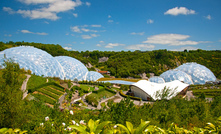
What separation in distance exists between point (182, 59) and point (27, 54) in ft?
260

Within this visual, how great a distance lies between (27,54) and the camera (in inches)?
1323

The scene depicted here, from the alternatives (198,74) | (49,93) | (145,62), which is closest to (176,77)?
(198,74)

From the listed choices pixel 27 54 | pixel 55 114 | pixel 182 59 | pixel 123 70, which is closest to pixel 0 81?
pixel 55 114

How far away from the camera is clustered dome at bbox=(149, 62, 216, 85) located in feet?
154

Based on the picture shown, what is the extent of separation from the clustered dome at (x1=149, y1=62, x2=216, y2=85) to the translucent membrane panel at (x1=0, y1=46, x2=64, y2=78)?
30.9m

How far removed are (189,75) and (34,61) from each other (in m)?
51.7

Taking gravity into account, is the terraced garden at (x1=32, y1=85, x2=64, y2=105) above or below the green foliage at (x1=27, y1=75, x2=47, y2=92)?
below

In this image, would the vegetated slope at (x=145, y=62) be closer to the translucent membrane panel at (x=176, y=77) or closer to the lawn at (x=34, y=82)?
the translucent membrane panel at (x=176, y=77)

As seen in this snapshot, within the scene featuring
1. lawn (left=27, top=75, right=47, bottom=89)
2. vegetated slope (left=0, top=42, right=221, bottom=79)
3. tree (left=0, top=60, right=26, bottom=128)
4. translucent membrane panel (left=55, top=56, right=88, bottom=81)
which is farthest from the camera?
vegetated slope (left=0, top=42, right=221, bottom=79)

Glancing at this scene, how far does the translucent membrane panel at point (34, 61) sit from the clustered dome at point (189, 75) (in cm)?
3087

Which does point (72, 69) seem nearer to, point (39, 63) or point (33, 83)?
point (39, 63)

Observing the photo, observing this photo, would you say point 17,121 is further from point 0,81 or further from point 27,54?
point 27,54

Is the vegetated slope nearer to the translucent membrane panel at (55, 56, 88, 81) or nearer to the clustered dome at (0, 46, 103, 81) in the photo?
the translucent membrane panel at (55, 56, 88, 81)

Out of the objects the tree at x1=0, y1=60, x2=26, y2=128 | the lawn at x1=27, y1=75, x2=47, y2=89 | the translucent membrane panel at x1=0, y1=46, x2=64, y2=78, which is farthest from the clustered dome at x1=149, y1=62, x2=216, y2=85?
the tree at x1=0, y1=60, x2=26, y2=128
